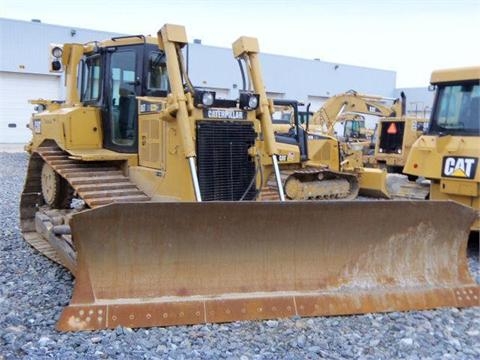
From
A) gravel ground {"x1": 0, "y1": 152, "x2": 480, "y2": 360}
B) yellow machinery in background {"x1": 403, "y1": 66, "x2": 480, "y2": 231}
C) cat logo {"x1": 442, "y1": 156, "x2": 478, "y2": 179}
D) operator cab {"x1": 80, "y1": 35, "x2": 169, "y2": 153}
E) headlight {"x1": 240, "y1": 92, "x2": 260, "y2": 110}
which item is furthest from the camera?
yellow machinery in background {"x1": 403, "y1": 66, "x2": 480, "y2": 231}

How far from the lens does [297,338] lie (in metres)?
3.68

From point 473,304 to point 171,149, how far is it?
3097 mm

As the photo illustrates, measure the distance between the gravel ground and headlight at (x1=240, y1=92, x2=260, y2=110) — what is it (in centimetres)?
231

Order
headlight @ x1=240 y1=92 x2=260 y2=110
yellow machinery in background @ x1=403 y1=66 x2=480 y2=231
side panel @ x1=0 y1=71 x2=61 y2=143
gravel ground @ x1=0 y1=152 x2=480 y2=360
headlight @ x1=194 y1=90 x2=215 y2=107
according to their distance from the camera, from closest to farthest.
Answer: gravel ground @ x1=0 y1=152 x2=480 y2=360, headlight @ x1=194 y1=90 x2=215 y2=107, headlight @ x1=240 y1=92 x2=260 y2=110, yellow machinery in background @ x1=403 y1=66 x2=480 y2=231, side panel @ x1=0 y1=71 x2=61 y2=143

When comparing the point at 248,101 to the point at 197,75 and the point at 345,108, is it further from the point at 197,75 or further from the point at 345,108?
the point at 197,75

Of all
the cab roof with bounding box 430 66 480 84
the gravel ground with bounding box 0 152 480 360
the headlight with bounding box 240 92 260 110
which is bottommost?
the gravel ground with bounding box 0 152 480 360

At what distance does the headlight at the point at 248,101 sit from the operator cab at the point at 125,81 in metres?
0.95

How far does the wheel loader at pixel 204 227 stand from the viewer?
3898 millimetres

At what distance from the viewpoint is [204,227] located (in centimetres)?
409

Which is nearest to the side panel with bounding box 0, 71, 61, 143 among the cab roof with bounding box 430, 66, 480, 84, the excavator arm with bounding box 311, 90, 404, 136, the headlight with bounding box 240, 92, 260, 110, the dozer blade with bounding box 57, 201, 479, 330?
the excavator arm with bounding box 311, 90, 404, 136

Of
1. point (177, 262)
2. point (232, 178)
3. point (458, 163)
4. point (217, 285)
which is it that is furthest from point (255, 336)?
point (458, 163)

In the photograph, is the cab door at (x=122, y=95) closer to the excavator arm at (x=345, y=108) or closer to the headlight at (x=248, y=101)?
the headlight at (x=248, y=101)

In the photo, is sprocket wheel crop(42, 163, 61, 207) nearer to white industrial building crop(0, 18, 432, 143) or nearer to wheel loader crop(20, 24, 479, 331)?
wheel loader crop(20, 24, 479, 331)

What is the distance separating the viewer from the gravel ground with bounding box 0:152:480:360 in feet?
11.3
